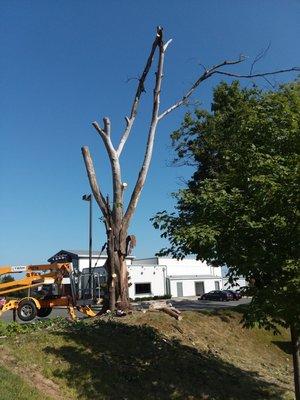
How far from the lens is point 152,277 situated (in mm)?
64625

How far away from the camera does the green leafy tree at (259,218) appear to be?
337 inches

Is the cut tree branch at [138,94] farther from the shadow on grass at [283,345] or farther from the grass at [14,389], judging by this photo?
the grass at [14,389]

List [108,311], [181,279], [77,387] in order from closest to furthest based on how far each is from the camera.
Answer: [77,387], [108,311], [181,279]

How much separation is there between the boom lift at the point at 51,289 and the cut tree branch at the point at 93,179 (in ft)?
14.9

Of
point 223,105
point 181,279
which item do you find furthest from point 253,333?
point 181,279

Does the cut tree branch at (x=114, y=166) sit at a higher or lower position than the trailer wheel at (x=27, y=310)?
higher

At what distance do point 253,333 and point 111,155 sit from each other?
7.29m

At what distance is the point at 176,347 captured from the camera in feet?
40.3

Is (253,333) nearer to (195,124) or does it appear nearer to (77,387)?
(77,387)

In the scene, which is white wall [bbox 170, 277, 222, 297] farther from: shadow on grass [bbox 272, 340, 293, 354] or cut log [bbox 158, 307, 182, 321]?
cut log [bbox 158, 307, 182, 321]

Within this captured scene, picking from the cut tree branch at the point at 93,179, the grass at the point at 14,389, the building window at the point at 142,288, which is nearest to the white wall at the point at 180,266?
the building window at the point at 142,288

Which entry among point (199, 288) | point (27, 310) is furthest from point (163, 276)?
point (27, 310)

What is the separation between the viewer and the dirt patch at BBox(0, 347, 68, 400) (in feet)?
27.6

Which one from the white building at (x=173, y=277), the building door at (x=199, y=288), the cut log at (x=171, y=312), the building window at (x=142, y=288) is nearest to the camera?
the cut log at (x=171, y=312)
